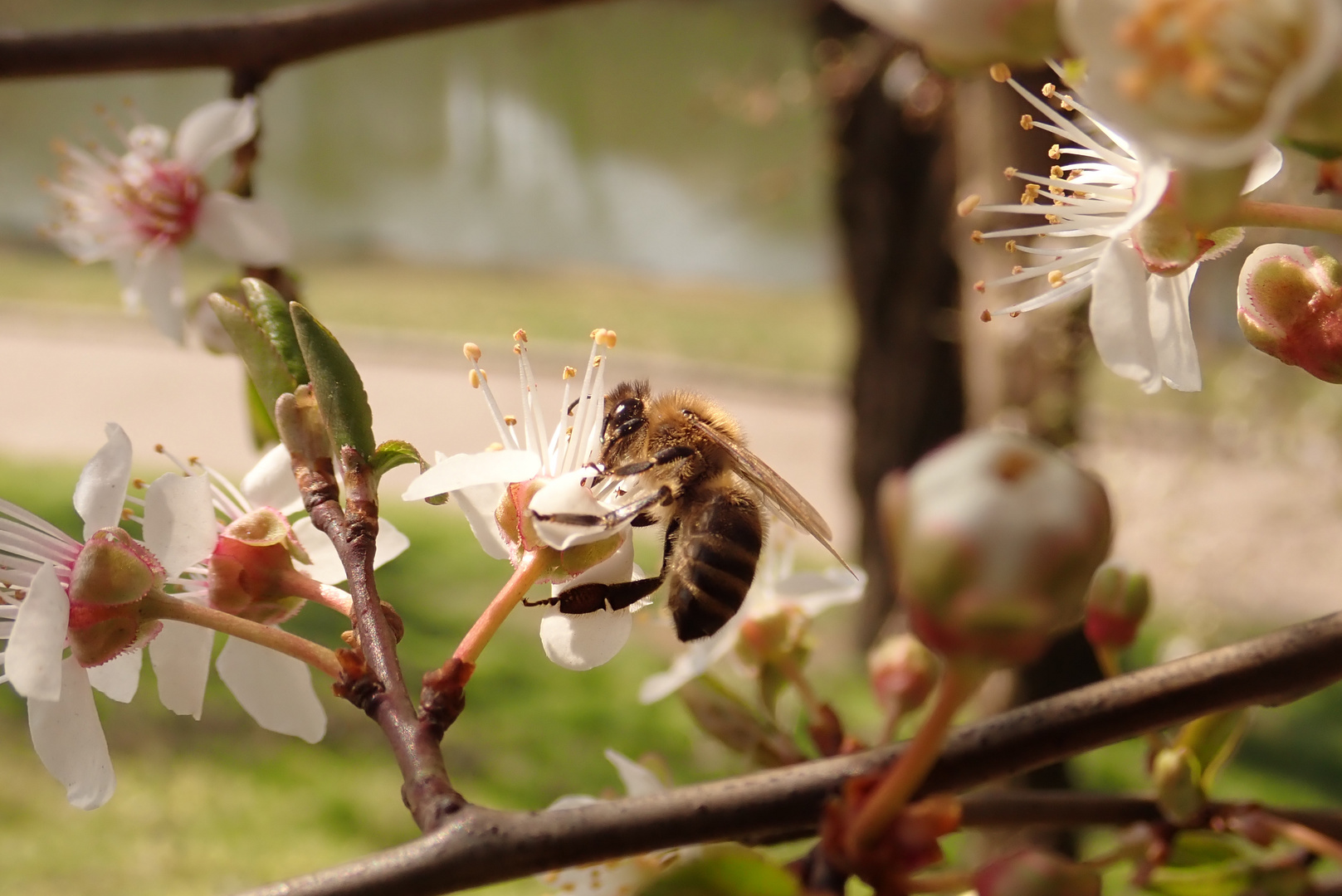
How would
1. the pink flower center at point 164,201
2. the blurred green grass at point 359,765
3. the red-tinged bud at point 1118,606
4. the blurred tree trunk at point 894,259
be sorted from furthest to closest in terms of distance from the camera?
the blurred tree trunk at point 894,259 → the blurred green grass at point 359,765 → the pink flower center at point 164,201 → the red-tinged bud at point 1118,606

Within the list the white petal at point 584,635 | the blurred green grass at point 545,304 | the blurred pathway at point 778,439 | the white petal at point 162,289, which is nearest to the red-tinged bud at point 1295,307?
the white petal at point 584,635

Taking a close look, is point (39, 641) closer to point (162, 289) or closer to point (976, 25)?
point (976, 25)

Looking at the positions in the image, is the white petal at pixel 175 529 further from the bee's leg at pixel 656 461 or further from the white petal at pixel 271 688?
the bee's leg at pixel 656 461

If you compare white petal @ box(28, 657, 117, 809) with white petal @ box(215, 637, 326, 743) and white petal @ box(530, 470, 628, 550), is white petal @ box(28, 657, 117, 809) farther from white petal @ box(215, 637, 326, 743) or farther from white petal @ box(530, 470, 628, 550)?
white petal @ box(530, 470, 628, 550)

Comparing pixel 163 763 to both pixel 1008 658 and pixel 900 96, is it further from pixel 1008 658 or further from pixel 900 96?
pixel 1008 658

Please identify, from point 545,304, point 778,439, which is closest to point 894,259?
point 778,439

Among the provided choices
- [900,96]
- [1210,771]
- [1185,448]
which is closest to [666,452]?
[1210,771]
